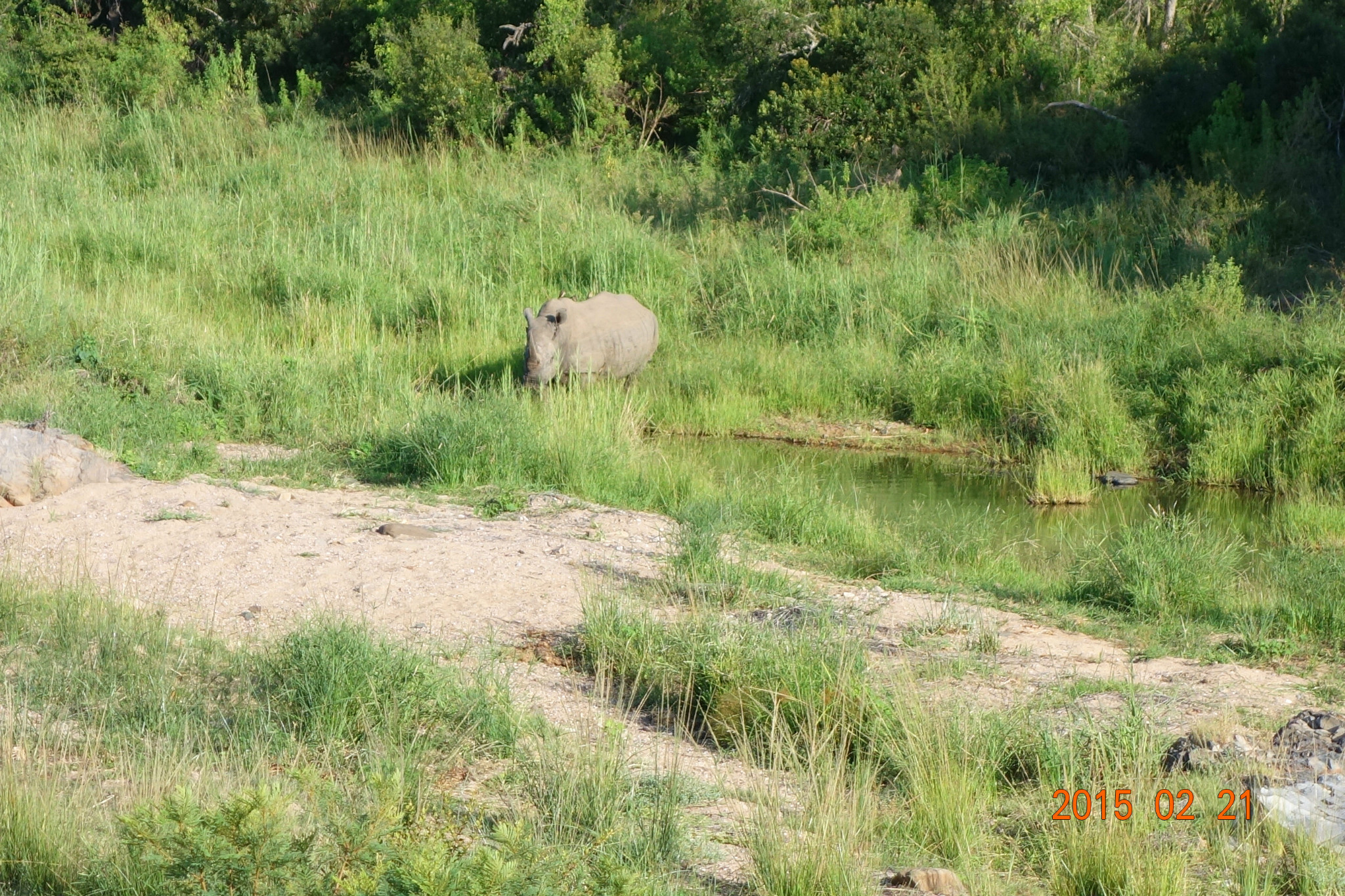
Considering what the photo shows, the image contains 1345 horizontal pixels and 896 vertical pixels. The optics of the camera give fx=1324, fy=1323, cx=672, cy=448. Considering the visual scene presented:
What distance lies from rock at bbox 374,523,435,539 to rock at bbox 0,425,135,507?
5.87ft

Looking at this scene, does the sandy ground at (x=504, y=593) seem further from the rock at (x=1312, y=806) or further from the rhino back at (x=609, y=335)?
the rhino back at (x=609, y=335)

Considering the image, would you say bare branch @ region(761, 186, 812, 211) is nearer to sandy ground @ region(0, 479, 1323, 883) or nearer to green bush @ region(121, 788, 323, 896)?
sandy ground @ region(0, 479, 1323, 883)

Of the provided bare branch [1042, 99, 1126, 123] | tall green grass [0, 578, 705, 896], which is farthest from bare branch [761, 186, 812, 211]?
tall green grass [0, 578, 705, 896]

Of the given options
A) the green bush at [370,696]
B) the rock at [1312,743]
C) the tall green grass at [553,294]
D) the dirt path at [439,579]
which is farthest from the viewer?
the tall green grass at [553,294]

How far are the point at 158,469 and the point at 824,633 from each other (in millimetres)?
4814

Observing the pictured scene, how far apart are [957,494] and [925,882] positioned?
643 cm

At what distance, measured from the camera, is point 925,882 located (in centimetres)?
369

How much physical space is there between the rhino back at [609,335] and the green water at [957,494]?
2.70 feet

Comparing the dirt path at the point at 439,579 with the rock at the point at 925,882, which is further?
the dirt path at the point at 439,579

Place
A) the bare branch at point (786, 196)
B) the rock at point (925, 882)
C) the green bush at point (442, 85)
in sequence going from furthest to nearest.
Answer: the green bush at point (442, 85) → the bare branch at point (786, 196) → the rock at point (925, 882)

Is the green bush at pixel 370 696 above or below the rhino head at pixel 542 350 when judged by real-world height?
below
